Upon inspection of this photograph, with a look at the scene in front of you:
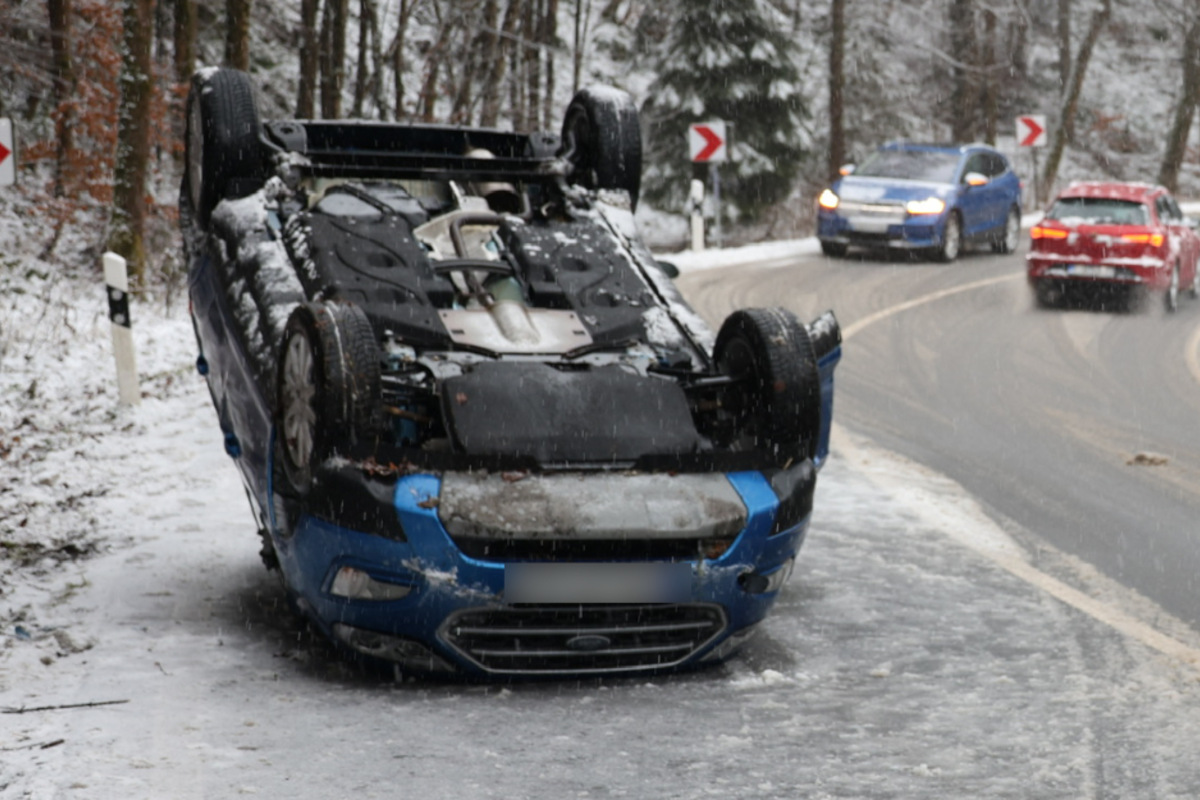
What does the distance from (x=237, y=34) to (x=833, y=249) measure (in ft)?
31.0

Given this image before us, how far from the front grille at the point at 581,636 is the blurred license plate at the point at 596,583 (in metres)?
0.05

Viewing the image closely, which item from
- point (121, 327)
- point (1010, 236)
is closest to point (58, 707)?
point (121, 327)

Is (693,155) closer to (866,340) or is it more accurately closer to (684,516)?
(866,340)

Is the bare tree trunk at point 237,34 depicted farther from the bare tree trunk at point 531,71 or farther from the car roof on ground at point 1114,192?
the bare tree trunk at point 531,71

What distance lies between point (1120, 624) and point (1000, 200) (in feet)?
63.6

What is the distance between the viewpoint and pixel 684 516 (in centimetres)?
491

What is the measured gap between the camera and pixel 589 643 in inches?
197

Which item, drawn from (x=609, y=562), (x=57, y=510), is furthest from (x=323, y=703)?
(x=57, y=510)

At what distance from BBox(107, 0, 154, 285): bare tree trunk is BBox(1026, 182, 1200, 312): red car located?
1019 cm

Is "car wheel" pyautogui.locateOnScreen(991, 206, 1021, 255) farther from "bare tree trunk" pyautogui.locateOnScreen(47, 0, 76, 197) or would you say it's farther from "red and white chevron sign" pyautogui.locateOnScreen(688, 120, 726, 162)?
"bare tree trunk" pyautogui.locateOnScreen(47, 0, 76, 197)

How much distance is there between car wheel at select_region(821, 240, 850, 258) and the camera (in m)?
23.0

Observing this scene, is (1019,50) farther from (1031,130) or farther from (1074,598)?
(1074,598)

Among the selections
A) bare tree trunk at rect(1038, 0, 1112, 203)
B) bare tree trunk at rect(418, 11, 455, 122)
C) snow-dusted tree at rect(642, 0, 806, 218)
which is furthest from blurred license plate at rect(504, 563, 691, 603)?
bare tree trunk at rect(1038, 0, 1112, 203)

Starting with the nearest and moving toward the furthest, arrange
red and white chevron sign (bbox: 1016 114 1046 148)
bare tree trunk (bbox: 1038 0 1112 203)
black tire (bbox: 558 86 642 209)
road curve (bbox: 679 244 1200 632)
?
black tire (bbox: 558 86 642 209) → road curve (bbox: 679 244 1200 632) → red and white chevron sign (bbox: 1016 114 1046 148) → bare tree trunk (bbox: 1038 0 1112 203)
